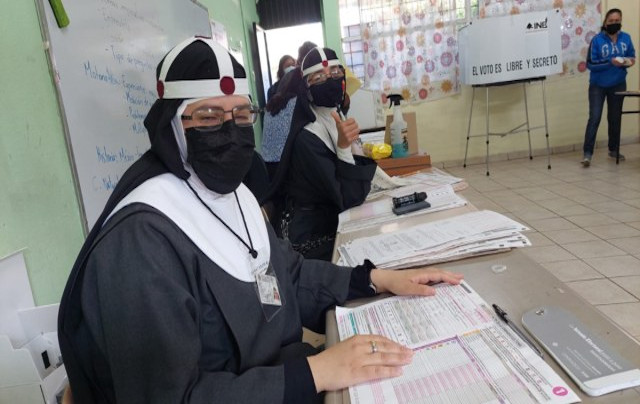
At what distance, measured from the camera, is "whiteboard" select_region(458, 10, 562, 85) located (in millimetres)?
4766

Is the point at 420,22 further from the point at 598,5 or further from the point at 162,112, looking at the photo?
the point at 162,112

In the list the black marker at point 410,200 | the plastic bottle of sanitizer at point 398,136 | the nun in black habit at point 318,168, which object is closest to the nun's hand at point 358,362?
the black marker at point 410,200

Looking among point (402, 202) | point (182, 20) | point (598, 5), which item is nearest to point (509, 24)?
point (598, 5)

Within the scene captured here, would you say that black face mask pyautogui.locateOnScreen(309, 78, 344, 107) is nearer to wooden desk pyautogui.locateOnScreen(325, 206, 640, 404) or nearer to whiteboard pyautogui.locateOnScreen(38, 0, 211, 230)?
whiteboard pyautogui.locateOnScreen(38, 0, 211, 230)

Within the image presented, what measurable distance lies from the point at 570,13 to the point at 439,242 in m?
5.47

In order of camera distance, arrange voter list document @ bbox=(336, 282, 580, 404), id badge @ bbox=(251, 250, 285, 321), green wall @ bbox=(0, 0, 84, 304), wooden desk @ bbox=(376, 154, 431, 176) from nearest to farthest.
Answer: voter list document @ bbox=(336, 282, 580, 404) → id badge @ bbox=(251, 250, 285, 321) → green wall @ bbox=(0, 0, 84, 304) → wooden desk @ bbox=(376, 154, 431, 176)

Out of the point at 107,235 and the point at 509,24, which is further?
the point at 509,24

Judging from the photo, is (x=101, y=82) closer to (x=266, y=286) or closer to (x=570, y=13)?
(x=266, y=286)

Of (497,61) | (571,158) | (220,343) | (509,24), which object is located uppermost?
(509,24)

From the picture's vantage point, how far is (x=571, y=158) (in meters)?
5.38

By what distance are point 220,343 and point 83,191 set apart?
901mm

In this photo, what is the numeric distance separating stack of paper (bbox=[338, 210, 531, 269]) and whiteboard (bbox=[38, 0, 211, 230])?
888mm

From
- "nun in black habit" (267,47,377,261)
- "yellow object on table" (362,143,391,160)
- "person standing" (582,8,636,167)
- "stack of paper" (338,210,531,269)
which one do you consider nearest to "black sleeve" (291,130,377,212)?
"nun in black habit" (267,47,377,261)

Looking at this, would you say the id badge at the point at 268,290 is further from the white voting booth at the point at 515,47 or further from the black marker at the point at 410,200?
the white voting booth at the point at 515,47
